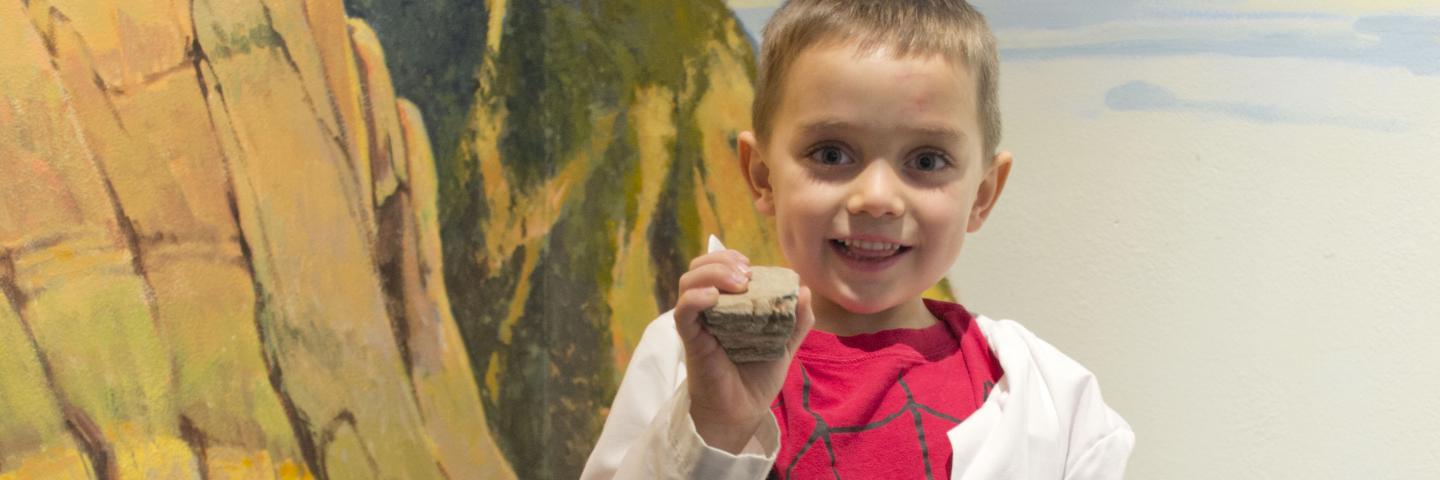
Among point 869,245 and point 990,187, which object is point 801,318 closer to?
point 869,245

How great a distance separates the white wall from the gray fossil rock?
1042mm

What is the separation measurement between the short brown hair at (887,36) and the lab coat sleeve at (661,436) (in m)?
0.32

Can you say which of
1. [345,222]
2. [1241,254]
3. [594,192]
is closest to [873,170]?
[1241,254]

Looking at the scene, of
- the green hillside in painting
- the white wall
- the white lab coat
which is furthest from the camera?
the green hillside in painting

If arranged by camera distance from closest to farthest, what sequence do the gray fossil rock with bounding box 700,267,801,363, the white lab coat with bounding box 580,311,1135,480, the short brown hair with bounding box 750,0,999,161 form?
the gray fossil rock with bounding box 700,267,801,363, the white lab coat with bounding box 580,311,1135,480, the short brown hair with bounding box 750,0,999,161

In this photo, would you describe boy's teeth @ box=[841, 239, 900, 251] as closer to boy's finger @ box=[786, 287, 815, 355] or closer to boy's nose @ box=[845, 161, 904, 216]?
boy's nose @ box=[845, 161, 904, 216]

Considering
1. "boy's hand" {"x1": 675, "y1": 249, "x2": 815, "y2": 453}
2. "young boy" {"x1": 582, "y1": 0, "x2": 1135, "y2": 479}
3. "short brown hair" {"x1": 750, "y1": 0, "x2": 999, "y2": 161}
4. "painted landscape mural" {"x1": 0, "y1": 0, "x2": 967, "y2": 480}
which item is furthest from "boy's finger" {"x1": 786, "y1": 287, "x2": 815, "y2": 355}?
"painted landscape mural" {"x1": 0, "y1": 0, "x2": 967, "y2": 480}

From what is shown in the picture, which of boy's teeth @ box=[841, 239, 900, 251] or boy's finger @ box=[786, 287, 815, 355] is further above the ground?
boy's teeth @ box=[841, 239, 900, 251]

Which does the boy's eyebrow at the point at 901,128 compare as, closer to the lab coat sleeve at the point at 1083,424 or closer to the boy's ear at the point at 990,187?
the boy's ear at the point at 990,187

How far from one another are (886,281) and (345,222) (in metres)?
0.98

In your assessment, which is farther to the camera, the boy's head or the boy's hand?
the boy's head

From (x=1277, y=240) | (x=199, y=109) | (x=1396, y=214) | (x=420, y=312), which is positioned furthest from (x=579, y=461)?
(x=1396, y=214)

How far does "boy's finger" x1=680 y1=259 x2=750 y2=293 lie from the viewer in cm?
134

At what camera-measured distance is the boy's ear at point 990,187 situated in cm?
172
